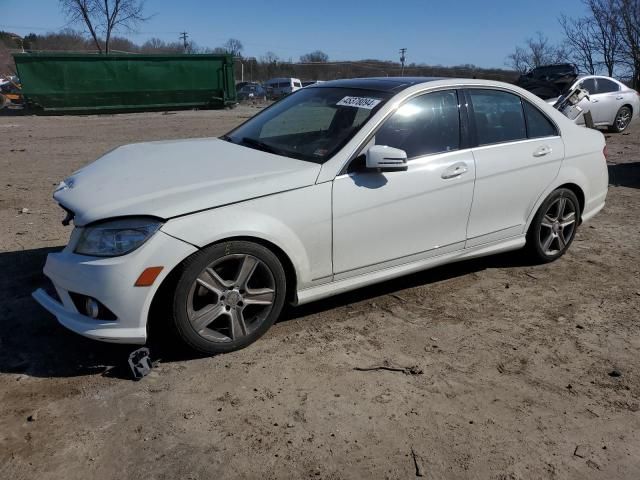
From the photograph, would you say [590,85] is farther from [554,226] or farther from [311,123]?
[311,123]

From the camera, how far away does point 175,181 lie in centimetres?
334

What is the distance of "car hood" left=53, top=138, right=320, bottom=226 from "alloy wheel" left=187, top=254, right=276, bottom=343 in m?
0.40

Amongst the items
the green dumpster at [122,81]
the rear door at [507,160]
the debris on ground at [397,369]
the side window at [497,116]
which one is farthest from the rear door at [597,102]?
the green dumpster at [122,81]

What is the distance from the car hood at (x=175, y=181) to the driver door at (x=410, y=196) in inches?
15.0

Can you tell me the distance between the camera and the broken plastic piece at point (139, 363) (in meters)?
3.15

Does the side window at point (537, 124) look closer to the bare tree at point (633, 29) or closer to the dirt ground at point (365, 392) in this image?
the dirt ground at point (365, 392)

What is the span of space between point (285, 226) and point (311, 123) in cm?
130

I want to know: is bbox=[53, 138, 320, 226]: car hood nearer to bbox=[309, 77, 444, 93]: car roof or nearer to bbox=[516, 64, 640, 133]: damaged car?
bbox=[309, 77, 444, 93]: car roof

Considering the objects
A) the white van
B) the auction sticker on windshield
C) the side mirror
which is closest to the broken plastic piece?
the side mirror

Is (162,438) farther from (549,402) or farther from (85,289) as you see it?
(549,402)

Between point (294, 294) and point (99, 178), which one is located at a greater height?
point (99, 178)

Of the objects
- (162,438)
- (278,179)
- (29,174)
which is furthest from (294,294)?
(29,174)

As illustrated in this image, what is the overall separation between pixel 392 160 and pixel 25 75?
2196 cm

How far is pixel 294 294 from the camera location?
3629mm
